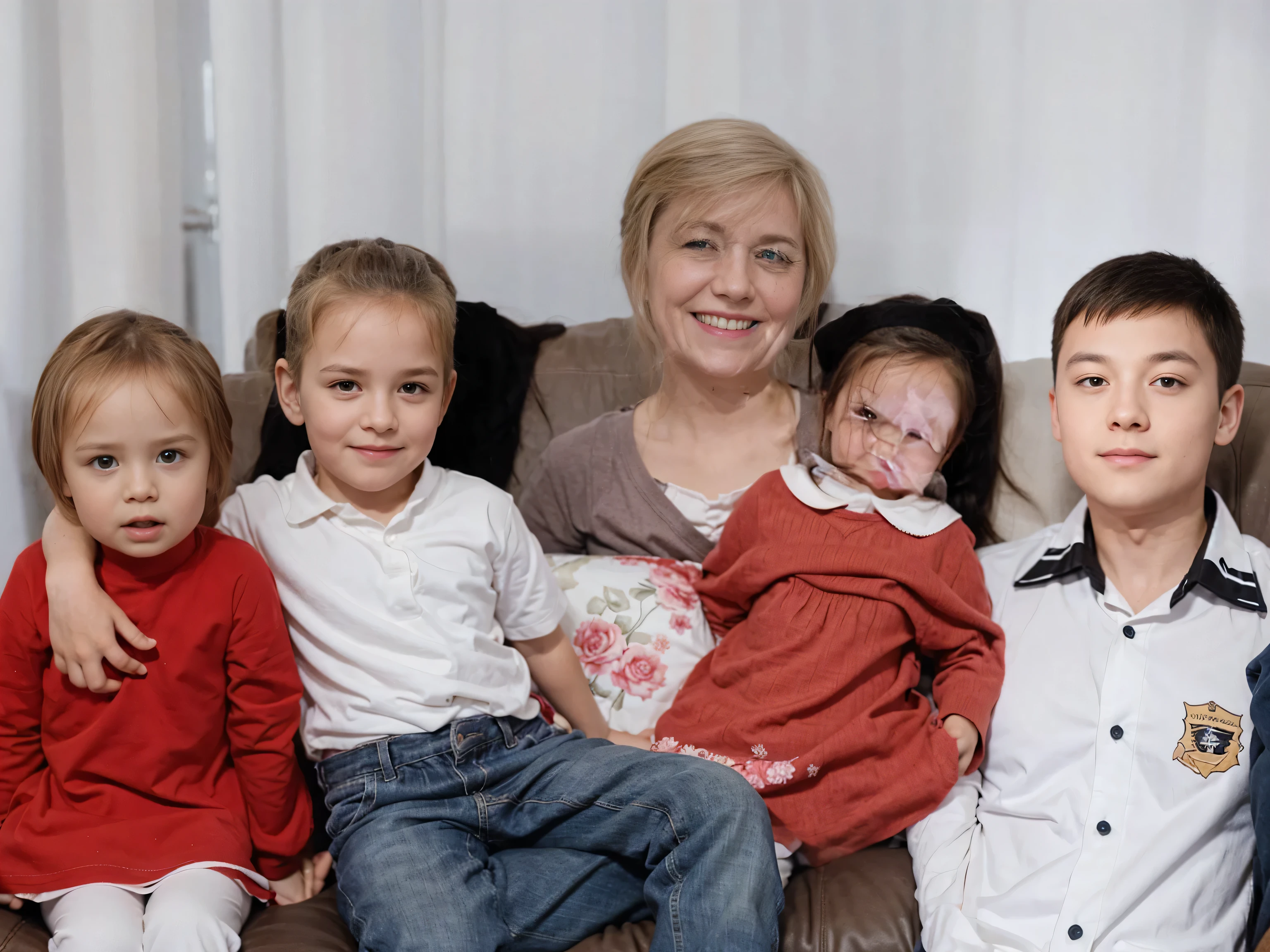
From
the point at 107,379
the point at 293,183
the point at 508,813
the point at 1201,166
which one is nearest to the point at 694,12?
the point at 293,183

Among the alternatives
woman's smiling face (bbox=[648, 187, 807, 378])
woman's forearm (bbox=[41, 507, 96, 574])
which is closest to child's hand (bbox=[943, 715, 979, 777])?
woman's smiling face (bbox=[648, 187, 807, 378])

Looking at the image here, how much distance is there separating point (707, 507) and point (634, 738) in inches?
15.9

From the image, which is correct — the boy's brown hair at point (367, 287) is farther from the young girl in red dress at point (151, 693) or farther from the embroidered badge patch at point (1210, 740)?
the embroidered badge patch at point (1210, 740)

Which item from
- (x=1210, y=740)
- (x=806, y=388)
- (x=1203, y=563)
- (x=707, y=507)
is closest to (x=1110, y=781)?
(x=1210, y=740)

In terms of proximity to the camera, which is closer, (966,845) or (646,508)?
(966,845)

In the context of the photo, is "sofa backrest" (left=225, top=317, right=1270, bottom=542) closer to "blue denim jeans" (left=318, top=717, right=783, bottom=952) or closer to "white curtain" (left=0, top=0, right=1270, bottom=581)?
"white curtain" (left=0, top=0, right=1270, bottom=581)

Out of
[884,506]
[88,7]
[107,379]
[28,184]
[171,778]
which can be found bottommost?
[171,778]

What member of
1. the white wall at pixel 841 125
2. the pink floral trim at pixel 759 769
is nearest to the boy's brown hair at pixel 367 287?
the pink floral trim at pixel 759 769

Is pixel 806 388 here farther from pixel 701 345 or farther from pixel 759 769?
pixel 759 769

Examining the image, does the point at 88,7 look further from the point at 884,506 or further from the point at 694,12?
the point at 884,506

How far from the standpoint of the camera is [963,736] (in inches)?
59.3

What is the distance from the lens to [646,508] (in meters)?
1.83

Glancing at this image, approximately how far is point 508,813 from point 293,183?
1.43m

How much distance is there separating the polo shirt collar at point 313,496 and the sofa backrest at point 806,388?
0.30m
